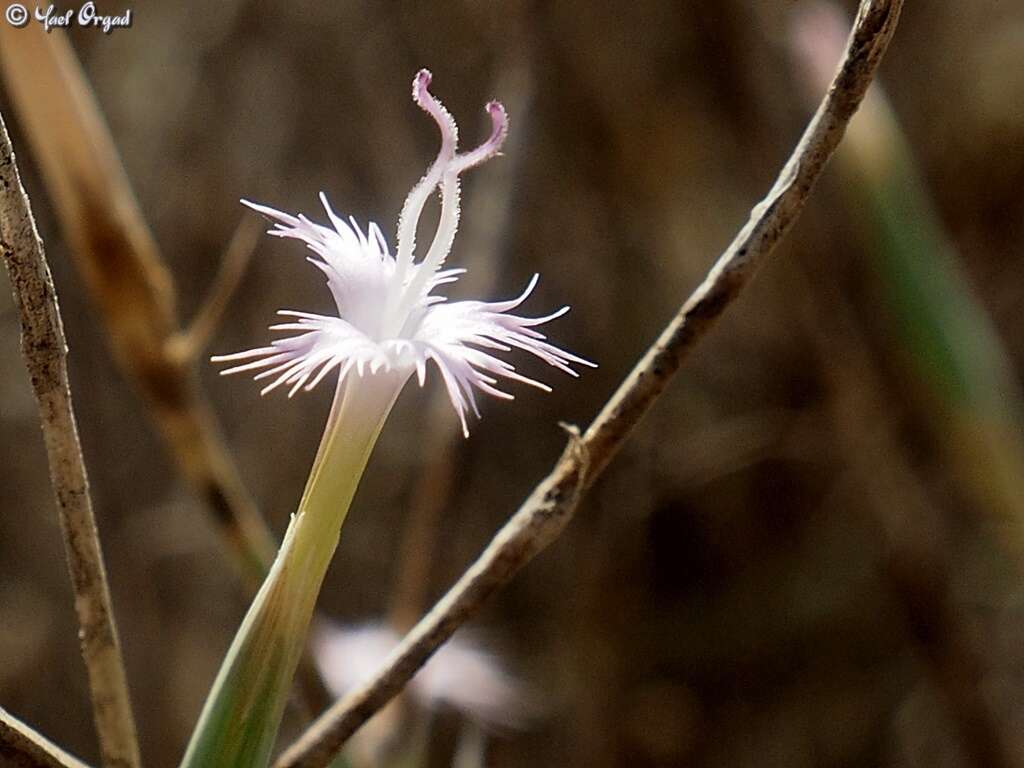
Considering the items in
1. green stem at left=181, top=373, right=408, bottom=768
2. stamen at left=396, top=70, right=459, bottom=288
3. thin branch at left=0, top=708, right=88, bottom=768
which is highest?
stamen at left=396, top=70, right=459, bottom=288

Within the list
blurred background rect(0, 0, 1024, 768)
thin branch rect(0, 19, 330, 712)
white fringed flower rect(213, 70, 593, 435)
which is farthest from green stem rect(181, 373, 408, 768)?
blurred background rect(0, 0, 1024, 768)

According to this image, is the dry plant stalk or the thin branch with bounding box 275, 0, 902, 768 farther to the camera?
the dry plant stalk

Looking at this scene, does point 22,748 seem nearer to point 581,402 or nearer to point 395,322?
point 395,322

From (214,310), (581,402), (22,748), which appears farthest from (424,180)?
(581,402)

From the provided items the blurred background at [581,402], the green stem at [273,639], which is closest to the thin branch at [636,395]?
the green stem at [273,639]

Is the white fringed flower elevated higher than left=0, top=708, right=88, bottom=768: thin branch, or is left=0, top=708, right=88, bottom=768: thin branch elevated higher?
the white fringed flower

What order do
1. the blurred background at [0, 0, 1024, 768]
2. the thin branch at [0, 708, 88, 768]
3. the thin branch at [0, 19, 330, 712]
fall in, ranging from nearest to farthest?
the thin branch at [0, 708, 88, 768], the thin branch at [0, 19, 330, 712], the blurred background at [0, 0, 1024, 768]

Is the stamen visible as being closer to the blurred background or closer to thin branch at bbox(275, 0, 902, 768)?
thin branch at bbox(275, 0, 902, 768)

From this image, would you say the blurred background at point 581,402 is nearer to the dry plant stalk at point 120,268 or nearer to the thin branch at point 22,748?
the dry plant stalk at point 120,268
